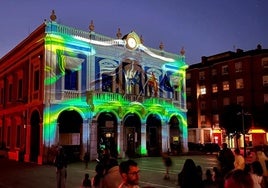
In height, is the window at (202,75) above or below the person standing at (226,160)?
above

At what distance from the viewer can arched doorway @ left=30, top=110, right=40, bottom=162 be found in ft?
91.6

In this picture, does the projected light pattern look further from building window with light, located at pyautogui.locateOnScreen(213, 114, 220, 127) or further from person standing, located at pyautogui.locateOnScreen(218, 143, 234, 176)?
building window with light, located at pyautogui.locateOnScreen(213, 114, 220, 127)

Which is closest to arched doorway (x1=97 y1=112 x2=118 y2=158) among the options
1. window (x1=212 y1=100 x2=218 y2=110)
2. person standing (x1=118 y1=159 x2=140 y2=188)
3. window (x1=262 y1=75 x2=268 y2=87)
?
person standing (x1=118 y1=159 x2=140 y2=188)

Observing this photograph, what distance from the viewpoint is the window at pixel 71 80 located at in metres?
28.4

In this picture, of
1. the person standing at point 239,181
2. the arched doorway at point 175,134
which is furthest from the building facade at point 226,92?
the person standing at point 239,181

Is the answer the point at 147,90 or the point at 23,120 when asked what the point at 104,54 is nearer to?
the point at 147,90

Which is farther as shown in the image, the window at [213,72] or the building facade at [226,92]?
the window at [213,72]

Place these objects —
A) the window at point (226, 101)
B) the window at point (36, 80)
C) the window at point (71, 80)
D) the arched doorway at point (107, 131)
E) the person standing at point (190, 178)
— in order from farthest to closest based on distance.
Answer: the window at point (226, 101), the arched doorway at point (107, 131), the window at point (36, 80), the window at point (71, 80), the person standing at point (190, 178)

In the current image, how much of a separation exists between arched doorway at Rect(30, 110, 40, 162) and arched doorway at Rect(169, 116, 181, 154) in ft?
49.5

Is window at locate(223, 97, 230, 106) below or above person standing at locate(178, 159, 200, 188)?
above

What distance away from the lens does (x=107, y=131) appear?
3092 centimetres

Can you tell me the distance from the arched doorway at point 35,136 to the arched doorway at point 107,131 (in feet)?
17.4

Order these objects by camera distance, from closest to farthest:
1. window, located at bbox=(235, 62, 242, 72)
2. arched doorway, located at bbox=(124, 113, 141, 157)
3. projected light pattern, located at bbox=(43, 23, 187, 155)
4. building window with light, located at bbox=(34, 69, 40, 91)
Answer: projected light pattern, located at bbox=(43, 23, 187, 155)
building window with light, located at bbox=(34, 69, 40, 91)
arched doorway, located at bbox=(124, 113, 141, 157)
window, located at bbox=(235, 62, 242, 72)

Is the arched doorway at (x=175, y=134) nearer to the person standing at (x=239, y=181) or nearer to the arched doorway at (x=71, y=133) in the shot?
the arched doorway at (x=71, y=133)
